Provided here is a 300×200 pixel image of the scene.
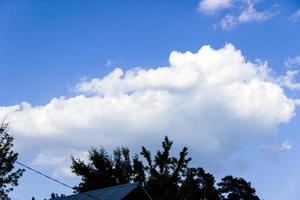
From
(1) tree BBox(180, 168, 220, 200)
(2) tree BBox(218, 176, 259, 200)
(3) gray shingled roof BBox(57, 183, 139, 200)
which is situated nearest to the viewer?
(3) gray shingled roof BBox(57, 183, 139, 200)

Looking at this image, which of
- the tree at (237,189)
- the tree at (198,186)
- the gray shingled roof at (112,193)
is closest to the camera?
the gray shingled roof at (112,193)

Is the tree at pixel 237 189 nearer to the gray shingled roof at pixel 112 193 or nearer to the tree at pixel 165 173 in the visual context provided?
the tree at pixel 165 173

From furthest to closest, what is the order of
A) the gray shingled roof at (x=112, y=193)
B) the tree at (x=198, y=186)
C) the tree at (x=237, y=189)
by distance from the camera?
the tree at (x=237, y=189), the tree at (x=198, y=186), the gray shingled roof at (x=112, y=193)

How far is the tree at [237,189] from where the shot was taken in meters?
78.4

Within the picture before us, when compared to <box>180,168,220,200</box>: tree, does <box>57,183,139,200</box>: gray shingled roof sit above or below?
below

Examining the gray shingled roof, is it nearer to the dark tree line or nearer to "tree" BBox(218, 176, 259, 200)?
the dark tree line

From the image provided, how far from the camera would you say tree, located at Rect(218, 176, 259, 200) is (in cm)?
7838

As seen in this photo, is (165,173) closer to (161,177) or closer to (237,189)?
(161,177)

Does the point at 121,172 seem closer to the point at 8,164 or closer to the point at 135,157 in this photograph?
the point at 135,157

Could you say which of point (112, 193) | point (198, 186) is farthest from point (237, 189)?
point (112, 193)

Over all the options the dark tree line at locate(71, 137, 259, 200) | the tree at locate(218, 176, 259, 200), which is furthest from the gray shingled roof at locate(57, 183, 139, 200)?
the tree at locate(218, 176, 259, 200)

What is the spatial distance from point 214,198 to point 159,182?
22422 mm

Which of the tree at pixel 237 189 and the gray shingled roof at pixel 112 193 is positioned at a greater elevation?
the tree at pixel 237 189

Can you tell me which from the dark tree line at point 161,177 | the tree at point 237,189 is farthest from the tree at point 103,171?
the tree at point 237,189
